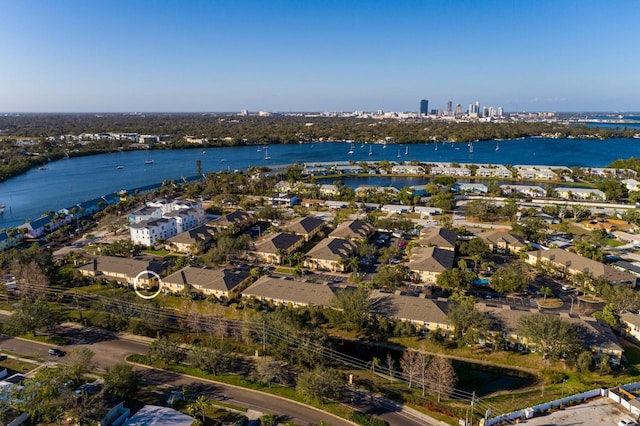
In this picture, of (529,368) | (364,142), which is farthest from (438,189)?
(364,142)

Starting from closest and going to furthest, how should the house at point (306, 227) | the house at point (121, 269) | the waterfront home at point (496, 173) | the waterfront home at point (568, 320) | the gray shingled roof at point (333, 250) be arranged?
the waterfront home at point (568, 320) → the house at point (121, 269) → the gray shingled roof at point (333, 250) → the house at point (306, 227) → the waterfront home at point (496, 173)

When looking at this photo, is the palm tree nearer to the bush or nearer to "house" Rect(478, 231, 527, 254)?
the bush

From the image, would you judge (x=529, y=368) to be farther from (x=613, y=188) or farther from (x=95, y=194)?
(x=95, y=194)

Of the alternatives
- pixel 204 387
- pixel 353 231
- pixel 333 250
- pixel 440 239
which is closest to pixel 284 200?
pixel 353 231

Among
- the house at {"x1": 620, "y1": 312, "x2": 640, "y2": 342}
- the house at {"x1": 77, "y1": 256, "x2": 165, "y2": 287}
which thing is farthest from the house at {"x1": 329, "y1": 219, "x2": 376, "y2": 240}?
the house at {"x1": 620, "y1": 312, "x2": 640, "y2": 342}

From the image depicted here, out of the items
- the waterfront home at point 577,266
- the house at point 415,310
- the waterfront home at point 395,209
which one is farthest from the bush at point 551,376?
the waterfront home at point 395,209

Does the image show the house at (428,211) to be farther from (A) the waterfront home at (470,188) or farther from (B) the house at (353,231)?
(A) the waterfront home at (470,188)

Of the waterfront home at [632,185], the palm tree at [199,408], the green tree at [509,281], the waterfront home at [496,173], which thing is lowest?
the palm tree at [199,408]
